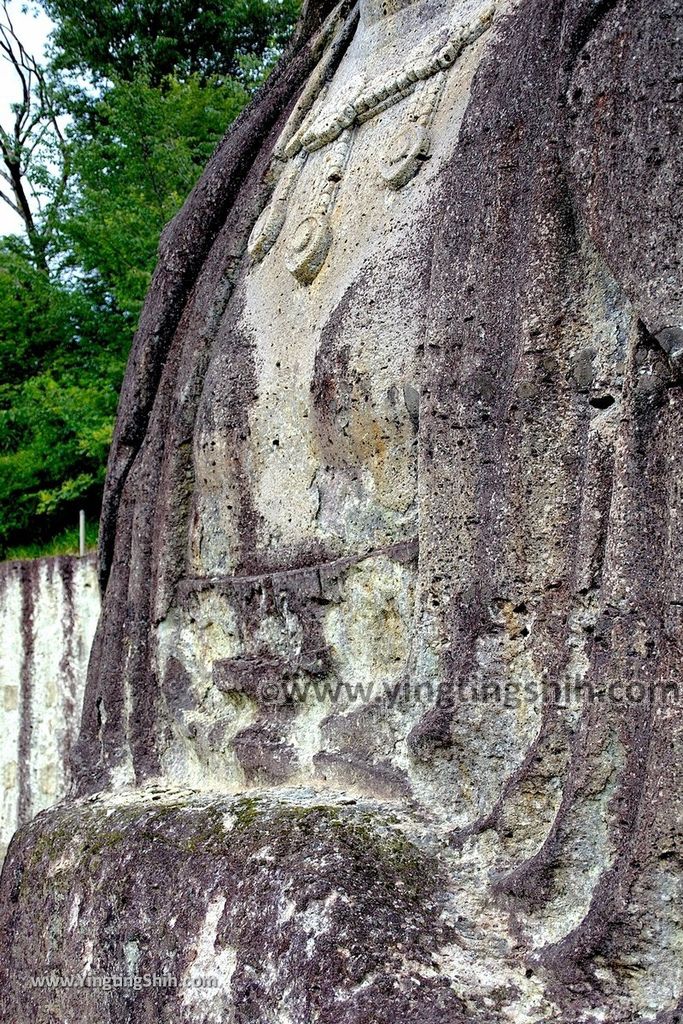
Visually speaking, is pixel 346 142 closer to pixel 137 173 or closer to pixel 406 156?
pixel 406 156

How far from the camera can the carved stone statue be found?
2334mm

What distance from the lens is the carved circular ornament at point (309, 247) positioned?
3.45 m

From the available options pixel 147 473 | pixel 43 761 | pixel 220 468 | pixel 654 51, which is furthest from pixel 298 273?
pixel 43 761

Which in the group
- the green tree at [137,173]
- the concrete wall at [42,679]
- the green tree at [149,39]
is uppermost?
the green tree at [149,39]

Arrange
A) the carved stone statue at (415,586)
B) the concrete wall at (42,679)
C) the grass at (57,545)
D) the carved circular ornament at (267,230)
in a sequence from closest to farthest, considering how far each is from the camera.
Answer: the carved stone statue at (415,586) → the carved circular ornament at (267,230) → the concrete wall at (42,679) → the grass at (57,545)

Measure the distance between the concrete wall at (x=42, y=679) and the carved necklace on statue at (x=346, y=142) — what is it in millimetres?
4289

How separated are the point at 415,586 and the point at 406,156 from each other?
3.70ft

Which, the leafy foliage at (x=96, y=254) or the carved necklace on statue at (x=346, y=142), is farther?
the leafy foliage at (x=96, y=254)

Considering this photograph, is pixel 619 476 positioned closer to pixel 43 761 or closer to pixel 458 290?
pixel 458 290

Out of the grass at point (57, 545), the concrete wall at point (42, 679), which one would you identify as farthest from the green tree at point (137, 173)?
the concrete wall at point (42, 679)

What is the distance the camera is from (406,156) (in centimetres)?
327

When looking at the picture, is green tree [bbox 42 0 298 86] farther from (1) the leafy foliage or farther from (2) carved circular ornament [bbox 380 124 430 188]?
(2) carved circular ornament [bbox 380 124 430 188]

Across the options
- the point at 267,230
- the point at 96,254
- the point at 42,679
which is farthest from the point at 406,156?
the point at 96,254

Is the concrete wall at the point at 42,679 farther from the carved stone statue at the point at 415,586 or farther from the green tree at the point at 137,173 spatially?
the carved stone statue at the point at 415,586
